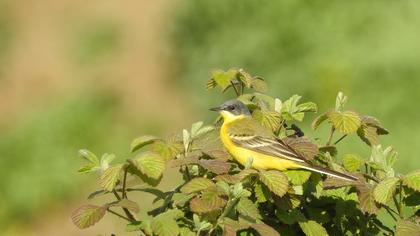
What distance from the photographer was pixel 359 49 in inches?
491

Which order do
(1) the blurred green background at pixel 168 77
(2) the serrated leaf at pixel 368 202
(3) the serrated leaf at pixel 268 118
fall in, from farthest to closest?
(1) the blurred green background at pixel 168 77 → (3) the serrated leaf at pixel 268 118 → (2) the serrated leaf at pixel 368 202

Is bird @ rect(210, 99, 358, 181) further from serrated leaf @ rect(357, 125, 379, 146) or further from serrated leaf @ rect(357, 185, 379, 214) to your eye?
serrated leaf @ rect(357, 185, 379, 214)

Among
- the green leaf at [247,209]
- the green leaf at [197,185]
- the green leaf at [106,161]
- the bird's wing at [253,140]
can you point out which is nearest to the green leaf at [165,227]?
the green leaf at [197,185]

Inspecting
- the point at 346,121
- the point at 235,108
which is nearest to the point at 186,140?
the point at 346,121

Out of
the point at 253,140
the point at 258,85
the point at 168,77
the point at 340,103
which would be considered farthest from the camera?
the point at 168,77

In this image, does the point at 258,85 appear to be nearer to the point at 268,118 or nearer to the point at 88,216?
the point at 268,118

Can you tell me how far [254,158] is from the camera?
4902 mm

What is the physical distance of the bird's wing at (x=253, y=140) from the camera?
4.59 metres

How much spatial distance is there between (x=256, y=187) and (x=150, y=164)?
17.0 inches

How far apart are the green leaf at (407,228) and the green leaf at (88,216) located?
101 cm

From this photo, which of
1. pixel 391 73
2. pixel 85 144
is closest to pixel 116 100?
pixel 85 144

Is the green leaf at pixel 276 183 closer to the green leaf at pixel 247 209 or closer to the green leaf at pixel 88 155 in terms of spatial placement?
the green leaf at pixel 247 209

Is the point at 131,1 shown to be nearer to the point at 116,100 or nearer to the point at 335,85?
the point at 116,100

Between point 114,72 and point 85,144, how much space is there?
291 centimetres
